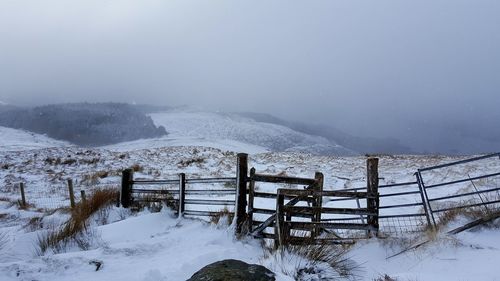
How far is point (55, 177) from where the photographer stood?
2586cm

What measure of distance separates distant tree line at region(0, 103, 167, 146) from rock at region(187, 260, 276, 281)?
105m

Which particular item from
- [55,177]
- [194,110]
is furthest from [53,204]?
[194,110]

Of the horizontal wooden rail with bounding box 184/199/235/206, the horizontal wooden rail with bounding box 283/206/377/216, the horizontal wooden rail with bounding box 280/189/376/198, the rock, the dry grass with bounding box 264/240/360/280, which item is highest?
the horizontal wooden rail with bounding box 280/189/376/198

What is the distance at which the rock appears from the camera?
4.42 metres

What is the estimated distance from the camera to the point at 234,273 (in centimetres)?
452

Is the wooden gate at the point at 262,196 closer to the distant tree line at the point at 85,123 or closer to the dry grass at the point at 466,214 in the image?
the dry grass at the point at 466,214

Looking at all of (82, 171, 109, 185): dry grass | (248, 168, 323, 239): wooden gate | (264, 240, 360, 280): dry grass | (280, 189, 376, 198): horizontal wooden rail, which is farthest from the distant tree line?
(264, 240, 360, 280): dry grass

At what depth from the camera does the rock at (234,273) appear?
4.42 metres

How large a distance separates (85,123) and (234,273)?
5436 inches

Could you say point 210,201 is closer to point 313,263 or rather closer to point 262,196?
point 262,196

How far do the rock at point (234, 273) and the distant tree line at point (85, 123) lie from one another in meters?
105

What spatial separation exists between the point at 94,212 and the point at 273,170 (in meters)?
16.4

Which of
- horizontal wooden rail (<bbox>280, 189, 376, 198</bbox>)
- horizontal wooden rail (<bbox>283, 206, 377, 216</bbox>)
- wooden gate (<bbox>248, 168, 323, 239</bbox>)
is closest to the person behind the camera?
horizontal wooden rail (<bbox>283, 206, 377, 216</bbox>)

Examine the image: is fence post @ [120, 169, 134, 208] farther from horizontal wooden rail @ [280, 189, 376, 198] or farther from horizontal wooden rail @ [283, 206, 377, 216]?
horizontal wooden rail @ [283, 206, 377, 216]
